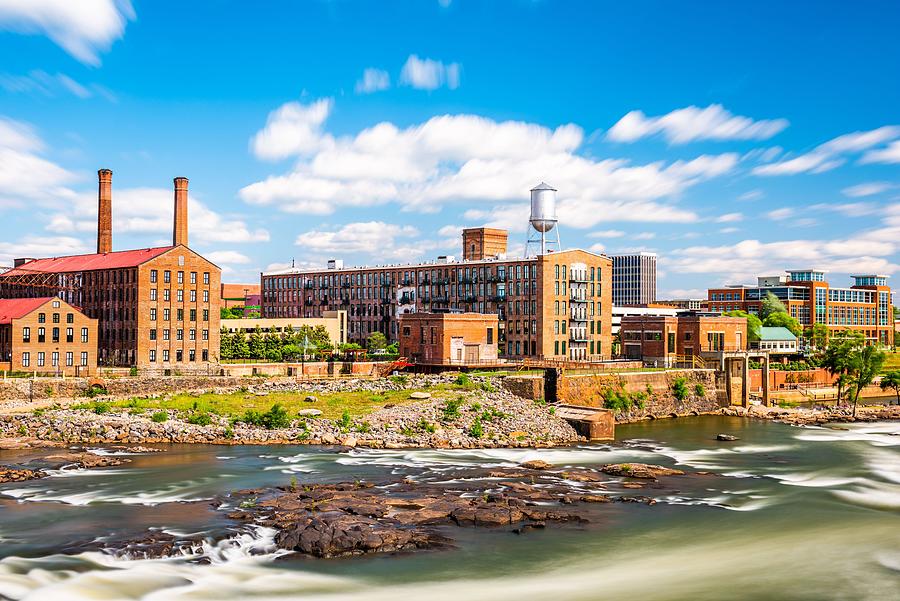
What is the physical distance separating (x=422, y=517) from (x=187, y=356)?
205 feet

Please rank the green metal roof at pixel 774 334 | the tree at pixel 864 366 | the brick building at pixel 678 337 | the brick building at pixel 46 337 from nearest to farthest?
the brick building at pixel 46 337
the tree at pixel 864 366
the brick building at pixel 678 337
the green metal roof at pixel 774 334

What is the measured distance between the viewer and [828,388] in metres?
104

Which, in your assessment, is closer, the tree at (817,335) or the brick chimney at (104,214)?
the brick chimney at (104,214)

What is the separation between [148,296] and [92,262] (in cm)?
1444

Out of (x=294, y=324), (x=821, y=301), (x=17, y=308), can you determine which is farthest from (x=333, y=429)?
(x=821, y=301)

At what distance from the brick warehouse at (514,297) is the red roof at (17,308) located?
41081mm

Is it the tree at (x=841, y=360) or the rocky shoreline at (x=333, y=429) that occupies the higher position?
the tree at (x=841, y=360)

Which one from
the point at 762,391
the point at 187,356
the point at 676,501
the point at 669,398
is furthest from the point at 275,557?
the point at 762,391

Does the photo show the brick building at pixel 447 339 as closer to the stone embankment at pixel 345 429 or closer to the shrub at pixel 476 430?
the stone embankment at pixel 345 429

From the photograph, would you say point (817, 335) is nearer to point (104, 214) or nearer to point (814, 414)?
point (814, 414)

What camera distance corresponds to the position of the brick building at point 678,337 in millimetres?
107312

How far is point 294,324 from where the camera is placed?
11656 cm

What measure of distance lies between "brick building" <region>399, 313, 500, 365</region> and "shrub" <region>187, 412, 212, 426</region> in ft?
99.9

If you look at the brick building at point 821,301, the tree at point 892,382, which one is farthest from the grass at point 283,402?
the brick building at point 821,301
